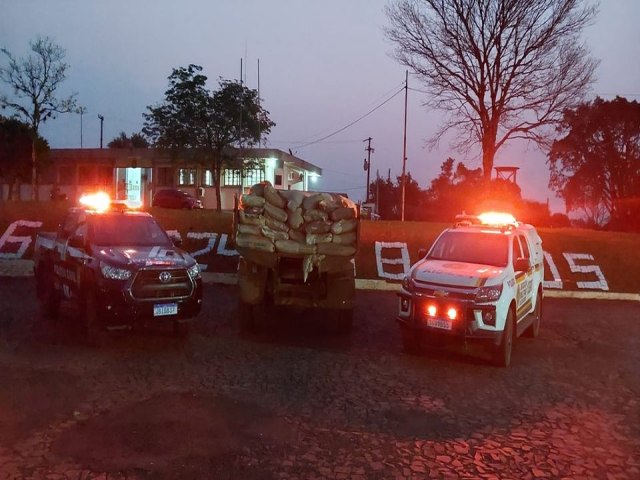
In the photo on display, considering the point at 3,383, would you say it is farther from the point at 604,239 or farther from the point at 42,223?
the point at 604,239

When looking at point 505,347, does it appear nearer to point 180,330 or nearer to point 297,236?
point 297,236

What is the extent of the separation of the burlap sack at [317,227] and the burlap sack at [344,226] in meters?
0.10

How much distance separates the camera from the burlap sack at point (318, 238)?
953cm

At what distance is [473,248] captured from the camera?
950 centimetres

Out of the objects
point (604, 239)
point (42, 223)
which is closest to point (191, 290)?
point (42, 223)

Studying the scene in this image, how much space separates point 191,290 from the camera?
352 inches

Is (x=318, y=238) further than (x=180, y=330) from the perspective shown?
No

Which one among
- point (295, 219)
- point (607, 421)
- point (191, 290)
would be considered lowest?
point (607, 421)

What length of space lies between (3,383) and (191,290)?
2.88 meters

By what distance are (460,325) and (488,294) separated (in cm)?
55

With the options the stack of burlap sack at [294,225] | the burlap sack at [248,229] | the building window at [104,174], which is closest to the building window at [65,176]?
the building window at [104,174]

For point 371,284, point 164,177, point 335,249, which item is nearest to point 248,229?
point 335,249

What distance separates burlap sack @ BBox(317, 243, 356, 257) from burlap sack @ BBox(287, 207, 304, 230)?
47cm

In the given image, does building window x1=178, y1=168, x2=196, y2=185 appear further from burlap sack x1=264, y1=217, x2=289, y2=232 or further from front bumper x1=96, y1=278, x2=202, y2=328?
front bumper x1=96, y1=278, x2=202, y2=328
